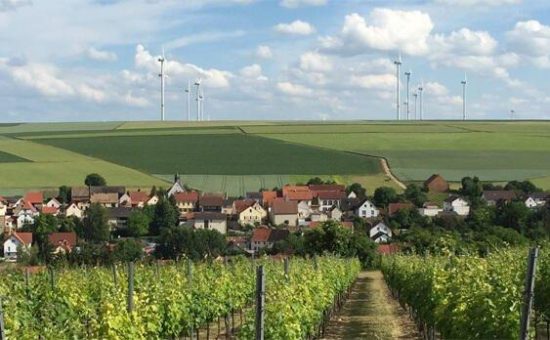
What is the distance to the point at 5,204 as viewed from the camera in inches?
3484

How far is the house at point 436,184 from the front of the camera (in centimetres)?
9425

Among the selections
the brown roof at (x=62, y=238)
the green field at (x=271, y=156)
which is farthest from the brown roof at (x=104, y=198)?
the brown roof at (x=62, y=238)

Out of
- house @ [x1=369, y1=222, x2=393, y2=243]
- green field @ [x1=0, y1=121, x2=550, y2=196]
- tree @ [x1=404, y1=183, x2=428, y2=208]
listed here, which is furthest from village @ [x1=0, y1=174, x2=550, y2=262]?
green field @ [x1=0, y1=121, x2=550, y2=196]

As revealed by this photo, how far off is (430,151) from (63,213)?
53.4 meters

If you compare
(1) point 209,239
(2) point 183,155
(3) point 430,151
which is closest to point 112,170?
(2) point 183,155

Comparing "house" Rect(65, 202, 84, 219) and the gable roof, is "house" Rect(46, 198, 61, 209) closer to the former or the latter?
"house" Rect(65, 202, 84, 219)

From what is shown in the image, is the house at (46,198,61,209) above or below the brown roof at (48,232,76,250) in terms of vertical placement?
above

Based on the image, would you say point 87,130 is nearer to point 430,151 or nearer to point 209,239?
point 430,151

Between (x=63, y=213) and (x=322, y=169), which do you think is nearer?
(x=63, y=213)

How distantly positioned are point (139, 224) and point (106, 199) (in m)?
14.8

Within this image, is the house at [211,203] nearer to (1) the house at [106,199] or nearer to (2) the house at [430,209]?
(1) the house at [106,199]

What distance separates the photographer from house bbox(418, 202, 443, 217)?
88375 millimetres

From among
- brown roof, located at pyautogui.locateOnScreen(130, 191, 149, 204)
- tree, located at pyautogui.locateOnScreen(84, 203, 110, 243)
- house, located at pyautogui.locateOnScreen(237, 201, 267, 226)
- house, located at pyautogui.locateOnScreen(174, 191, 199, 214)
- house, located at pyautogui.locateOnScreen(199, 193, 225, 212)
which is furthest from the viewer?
house, located at pyautogui.locateOnScreen(237, 201, 267, 226)

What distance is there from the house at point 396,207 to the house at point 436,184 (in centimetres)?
710
